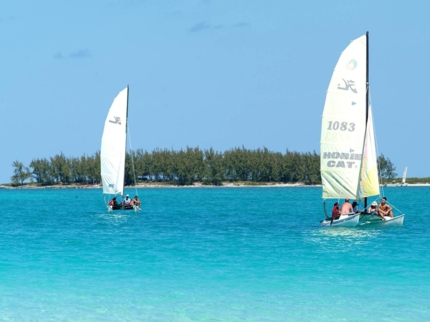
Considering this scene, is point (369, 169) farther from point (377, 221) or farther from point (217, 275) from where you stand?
point (217, 275)

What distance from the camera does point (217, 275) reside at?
78.1 feet

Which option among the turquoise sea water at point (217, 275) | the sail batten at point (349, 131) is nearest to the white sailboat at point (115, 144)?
the turquoise sea water at point (217, 275)

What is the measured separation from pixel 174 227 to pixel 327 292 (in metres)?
23.5

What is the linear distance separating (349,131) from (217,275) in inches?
628

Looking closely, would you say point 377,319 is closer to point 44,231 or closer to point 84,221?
point 44,231

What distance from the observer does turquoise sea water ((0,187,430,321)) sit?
18.4 m

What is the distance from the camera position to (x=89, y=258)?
1118 inches

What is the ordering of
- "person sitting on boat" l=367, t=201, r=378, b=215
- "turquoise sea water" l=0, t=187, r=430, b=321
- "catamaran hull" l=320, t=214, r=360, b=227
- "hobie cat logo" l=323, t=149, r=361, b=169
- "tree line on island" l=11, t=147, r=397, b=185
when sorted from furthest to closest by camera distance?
"tree line on island" l=11, t=147, r=397, b=185 < "hobie cat logo" l=323, t=149, r=361, b=169 < "person sitting on boat" l=367, t=201, r=378, b=215 < "catamaran hull" l=320, t=214, r=360, b=227 < "turquoise sea water" l=0, t=187, r=430, b=321

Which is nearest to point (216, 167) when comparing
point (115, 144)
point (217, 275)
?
point (115, 144)

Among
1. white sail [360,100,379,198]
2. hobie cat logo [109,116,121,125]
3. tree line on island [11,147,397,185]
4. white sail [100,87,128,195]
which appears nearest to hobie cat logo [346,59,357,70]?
white sail [360,100,379,198]

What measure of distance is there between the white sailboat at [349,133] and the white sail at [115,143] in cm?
2147

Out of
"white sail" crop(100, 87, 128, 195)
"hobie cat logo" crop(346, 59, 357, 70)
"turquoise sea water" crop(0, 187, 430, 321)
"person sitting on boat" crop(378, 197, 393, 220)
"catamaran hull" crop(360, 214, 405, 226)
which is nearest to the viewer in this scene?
"turquoise sea water" crop(0, 187, 430, 321)

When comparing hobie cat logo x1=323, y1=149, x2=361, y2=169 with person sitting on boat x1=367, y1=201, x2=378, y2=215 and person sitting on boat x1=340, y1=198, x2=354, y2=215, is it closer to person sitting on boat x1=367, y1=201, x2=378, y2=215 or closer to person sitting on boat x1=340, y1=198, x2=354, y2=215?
person sitting on boat x1=340, y1=198, x2=354, y2=215

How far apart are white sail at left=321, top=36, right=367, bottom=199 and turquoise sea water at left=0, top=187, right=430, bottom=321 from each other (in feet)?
10.3
